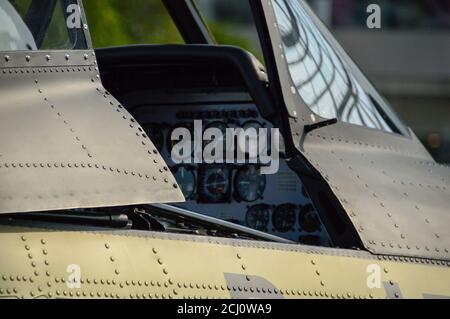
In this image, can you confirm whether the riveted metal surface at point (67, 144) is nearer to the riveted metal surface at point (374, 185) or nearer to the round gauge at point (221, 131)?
the riveted metal surface at point (374, 185)

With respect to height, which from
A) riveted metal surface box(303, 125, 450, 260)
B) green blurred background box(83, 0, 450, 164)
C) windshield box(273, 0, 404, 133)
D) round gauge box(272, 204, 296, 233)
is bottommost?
green blurred background box(83, 0, 450, 164)

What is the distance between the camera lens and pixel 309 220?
5570mm

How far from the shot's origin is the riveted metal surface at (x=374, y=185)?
15.4 feet

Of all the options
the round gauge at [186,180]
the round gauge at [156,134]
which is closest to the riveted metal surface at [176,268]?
the round gauge at [186,180]

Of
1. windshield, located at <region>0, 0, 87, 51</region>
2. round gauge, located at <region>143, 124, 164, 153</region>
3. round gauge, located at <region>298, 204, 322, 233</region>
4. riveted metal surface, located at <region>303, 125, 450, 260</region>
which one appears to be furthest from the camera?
round gauge, located at <region>143, 124, 164, 153</region>

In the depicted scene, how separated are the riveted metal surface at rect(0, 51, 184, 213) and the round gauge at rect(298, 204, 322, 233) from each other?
153 cm

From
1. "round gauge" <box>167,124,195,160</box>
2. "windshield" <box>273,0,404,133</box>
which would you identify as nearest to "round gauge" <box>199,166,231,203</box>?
"round gauge" <box>167,124,195,160</box>

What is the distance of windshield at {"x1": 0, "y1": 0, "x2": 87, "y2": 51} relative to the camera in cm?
438

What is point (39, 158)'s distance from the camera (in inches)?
152

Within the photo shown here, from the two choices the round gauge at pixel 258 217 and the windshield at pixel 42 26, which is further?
the round gauge at pixel 258 217

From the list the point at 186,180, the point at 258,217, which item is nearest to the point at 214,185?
the point at 186,180

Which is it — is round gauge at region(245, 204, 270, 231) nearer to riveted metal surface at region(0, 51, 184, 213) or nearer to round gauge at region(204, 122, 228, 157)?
round gauge at region(204, 122, 228, 157)

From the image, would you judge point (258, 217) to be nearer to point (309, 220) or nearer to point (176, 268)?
point (309, 220)
